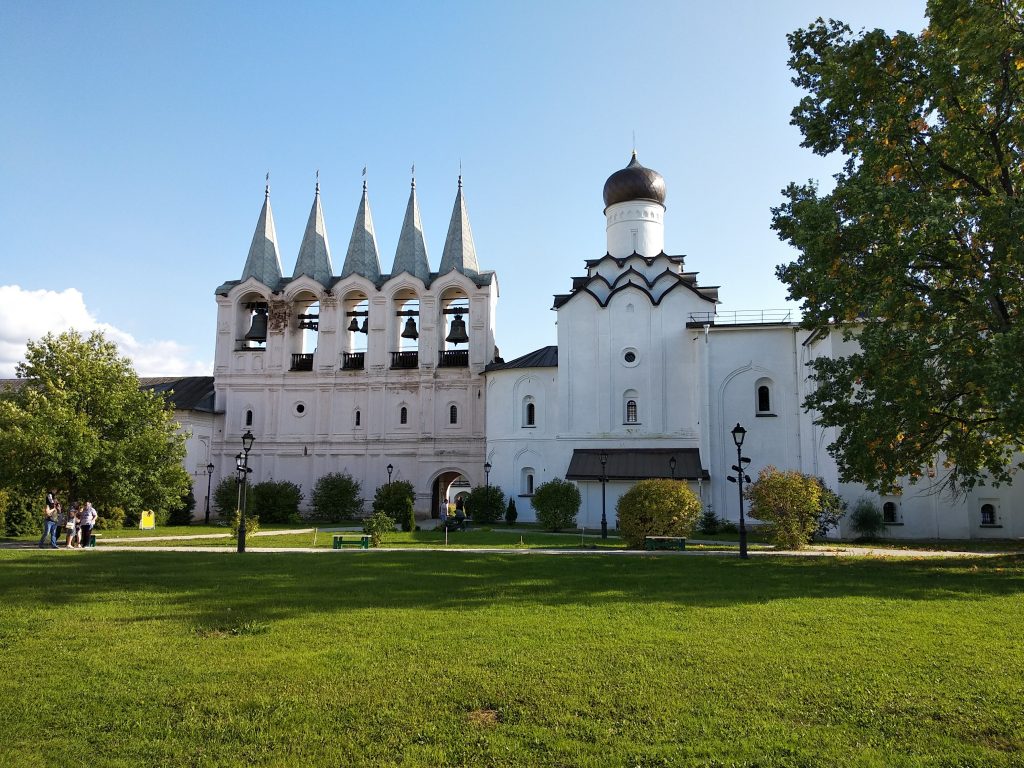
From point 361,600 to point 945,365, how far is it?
11765 mm

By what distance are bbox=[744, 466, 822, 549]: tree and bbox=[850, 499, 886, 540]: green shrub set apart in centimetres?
656

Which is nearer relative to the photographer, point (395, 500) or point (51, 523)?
point (51, 523)

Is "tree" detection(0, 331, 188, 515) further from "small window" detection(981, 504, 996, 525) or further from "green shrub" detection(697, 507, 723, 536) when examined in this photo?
"small window" detection(981, 504, 996, 525)

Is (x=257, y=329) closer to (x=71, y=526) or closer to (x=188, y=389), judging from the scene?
(x=188, y=389)

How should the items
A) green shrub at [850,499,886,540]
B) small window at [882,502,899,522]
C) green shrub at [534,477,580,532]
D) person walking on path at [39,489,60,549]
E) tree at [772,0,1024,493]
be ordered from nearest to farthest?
tree at [772,0,1024,493] < person walking on path at [39,489,60,549] < green shrub at [850,499,886,540] < small window at [882,502,899,522] < green shrub at [534,477,580,532]

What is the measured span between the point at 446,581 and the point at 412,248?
33.1m

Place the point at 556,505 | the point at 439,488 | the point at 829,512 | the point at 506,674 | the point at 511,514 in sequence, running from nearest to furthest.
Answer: the point at 506,674 < the point at 829,512 < the point at 556,505 < the point at 511,514 < the point at 439,488

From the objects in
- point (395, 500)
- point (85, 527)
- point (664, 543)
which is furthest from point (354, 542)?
point (395, 500)

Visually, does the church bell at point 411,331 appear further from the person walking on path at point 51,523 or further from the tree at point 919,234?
the tree at point 919,234

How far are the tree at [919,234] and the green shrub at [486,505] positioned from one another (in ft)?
67.7

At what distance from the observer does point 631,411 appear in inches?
1347

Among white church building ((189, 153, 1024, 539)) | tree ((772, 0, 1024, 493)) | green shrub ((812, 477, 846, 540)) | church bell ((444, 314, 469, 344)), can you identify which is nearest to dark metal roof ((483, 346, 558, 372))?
white church building ((189, 153, 1024, 539))

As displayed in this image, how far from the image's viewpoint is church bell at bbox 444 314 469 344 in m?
41.7

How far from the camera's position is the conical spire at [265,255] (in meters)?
44.2
